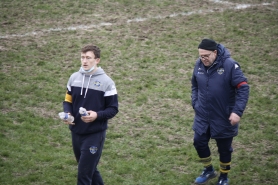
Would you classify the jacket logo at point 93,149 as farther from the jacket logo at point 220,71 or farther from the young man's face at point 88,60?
the jacket logo at point 220,71

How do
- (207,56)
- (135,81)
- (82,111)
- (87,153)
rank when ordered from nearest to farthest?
(82,111) → (87,153) → (207,56) → (135,81)

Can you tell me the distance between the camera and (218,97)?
7805 mm

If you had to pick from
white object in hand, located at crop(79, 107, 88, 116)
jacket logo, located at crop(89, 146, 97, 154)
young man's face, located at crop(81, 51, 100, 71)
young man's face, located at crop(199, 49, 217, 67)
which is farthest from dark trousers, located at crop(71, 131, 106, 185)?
young man's face, located at crop(199, 49, 217, 67)

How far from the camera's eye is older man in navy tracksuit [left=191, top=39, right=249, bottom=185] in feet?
25.1

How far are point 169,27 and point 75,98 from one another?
9117mm

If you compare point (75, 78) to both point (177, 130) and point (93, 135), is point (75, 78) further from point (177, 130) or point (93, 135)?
point (177, 130)

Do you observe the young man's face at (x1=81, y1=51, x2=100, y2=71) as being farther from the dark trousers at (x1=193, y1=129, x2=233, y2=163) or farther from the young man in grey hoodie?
the dark trousers at (x1=193, y1=129, x2=233, y2=163)

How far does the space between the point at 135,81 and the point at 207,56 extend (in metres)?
4.87

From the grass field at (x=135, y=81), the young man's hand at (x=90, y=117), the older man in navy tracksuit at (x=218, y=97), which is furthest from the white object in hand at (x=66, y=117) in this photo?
the older man in navy tracksuit at (x=218, y=97)

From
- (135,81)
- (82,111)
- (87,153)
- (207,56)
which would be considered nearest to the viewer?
(82,111)

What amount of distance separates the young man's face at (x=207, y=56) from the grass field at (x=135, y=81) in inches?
81.7

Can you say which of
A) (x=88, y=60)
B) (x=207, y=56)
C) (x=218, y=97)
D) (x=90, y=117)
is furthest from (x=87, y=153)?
(x=207, y=56)

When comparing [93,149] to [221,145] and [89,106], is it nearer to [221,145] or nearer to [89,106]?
[89,106]

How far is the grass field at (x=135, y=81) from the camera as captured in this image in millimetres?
8906
